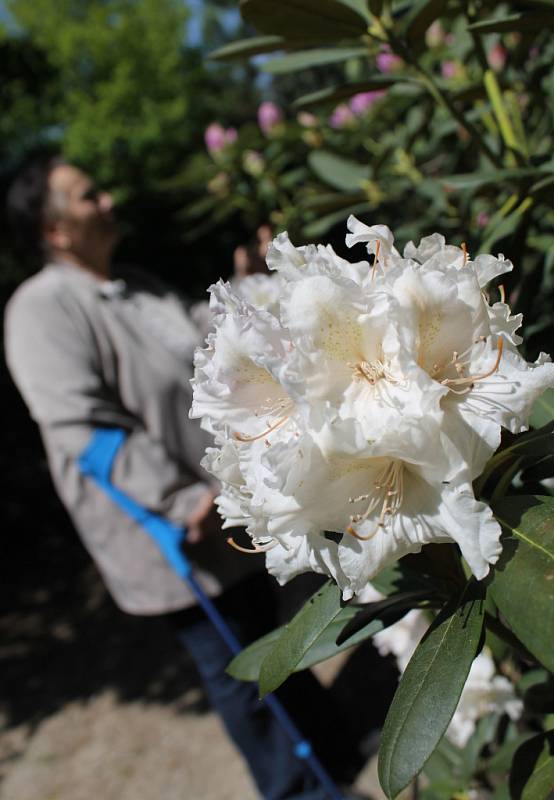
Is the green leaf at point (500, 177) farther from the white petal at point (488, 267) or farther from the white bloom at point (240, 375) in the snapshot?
the white bloom at point (240, 375)

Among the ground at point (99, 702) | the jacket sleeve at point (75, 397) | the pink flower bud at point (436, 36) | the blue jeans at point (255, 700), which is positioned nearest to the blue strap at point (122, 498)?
the jacket sleeve at point (75, 397)

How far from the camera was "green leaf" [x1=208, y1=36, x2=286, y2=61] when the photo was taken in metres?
1.30

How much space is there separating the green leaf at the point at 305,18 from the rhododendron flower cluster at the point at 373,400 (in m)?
0.54

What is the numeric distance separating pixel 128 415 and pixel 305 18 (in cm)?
130

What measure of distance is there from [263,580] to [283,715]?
15.5 inches

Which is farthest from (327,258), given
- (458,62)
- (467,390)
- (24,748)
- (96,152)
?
(96,152)

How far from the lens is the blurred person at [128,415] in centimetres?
206

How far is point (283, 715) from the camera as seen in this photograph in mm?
2180

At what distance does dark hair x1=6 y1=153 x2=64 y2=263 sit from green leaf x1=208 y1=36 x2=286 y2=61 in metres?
1.06

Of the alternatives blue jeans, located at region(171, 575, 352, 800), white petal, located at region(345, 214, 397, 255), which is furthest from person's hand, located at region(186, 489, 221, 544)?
white petal, located at region(345, 214, 397, 255)

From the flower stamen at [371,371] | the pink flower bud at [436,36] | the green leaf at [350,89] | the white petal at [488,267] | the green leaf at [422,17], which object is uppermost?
the green leaf at [422,17]

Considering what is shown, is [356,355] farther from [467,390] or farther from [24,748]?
[24,748]

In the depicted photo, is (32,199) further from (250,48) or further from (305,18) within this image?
(305,18)

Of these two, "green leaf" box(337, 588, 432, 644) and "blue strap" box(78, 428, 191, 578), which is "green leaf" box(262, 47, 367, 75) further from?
"blue strap" box(78, 428, 191, 578)
